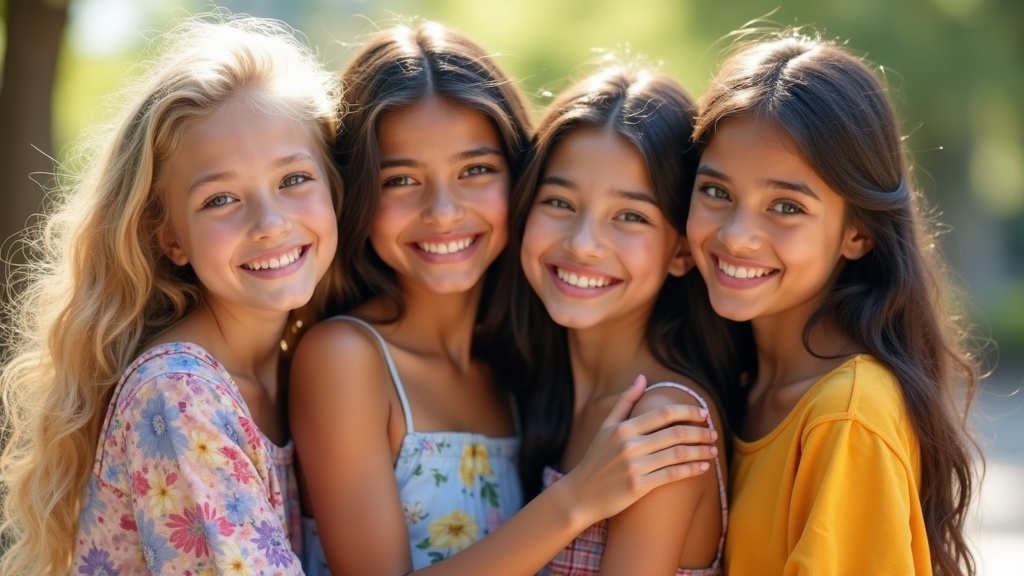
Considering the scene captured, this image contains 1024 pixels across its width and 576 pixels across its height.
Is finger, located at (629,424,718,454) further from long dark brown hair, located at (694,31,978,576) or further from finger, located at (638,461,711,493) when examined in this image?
long dark brown hair, located at (694,31,978,576)

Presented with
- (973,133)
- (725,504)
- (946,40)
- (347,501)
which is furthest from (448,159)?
(973,133)

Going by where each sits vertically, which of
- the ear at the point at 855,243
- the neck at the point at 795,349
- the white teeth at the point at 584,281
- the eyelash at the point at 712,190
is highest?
the eyelash at the point at 712,190

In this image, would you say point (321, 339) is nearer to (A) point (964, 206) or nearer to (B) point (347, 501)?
(B) point (347, 501)

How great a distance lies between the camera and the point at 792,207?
2.55 meters

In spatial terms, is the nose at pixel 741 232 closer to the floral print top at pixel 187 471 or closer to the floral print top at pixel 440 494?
the floral print top at pixel 440 494

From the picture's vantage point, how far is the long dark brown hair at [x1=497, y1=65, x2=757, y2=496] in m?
2.69

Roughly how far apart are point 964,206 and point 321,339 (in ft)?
49.9

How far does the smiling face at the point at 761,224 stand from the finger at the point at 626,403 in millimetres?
271

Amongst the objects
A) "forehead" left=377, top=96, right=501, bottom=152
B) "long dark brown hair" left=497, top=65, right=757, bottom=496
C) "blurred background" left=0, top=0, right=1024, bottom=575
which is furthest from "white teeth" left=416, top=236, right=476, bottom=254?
"blurred background" left=0, top=0, right=1024, bottom=575

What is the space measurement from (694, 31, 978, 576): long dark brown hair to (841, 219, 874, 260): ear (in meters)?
0.03

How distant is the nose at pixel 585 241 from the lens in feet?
8.68

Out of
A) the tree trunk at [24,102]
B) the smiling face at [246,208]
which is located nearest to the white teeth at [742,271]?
the smiling face at [246,208]

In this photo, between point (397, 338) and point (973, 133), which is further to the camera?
point (973, 133)

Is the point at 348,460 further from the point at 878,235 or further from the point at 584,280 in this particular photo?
the point at 878,235
